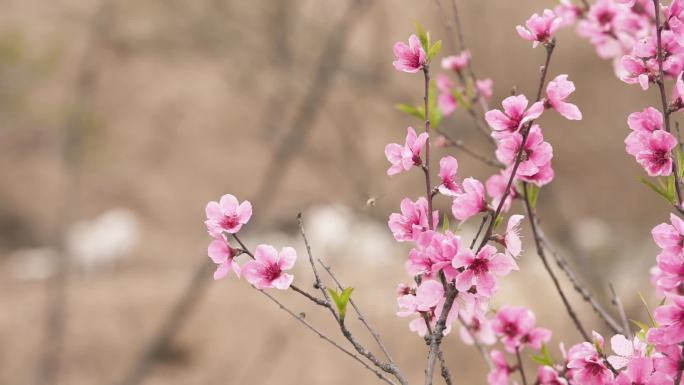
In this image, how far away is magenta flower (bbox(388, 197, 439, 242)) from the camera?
856mm

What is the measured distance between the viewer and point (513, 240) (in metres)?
0.85

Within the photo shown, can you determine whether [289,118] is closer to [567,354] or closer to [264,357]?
[264,357]

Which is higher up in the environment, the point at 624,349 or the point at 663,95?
the point at 663,95

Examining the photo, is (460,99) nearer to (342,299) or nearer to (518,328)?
(518,328)

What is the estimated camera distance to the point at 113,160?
31.2 feet

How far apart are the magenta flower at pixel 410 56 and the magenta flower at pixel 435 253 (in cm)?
19

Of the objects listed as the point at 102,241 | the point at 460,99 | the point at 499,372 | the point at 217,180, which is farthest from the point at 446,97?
the point at 217,180

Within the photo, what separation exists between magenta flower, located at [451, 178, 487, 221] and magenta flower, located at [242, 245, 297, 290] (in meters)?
0.19

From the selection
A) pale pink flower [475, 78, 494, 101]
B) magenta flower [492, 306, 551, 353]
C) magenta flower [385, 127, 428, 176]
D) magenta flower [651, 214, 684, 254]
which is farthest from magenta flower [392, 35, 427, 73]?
pale pink flower [475, 78, 494, 101]

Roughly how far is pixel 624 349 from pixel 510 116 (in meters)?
0.28

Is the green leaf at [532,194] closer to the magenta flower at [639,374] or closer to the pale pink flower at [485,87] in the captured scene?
the magenta flower at [639,374]

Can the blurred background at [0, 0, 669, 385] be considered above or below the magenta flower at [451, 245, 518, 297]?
above

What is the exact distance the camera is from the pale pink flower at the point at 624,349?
2.81 feet

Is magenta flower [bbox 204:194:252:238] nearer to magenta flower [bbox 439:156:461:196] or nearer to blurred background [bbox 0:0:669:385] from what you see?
magenta flower [bbox 439:156:461:196]
